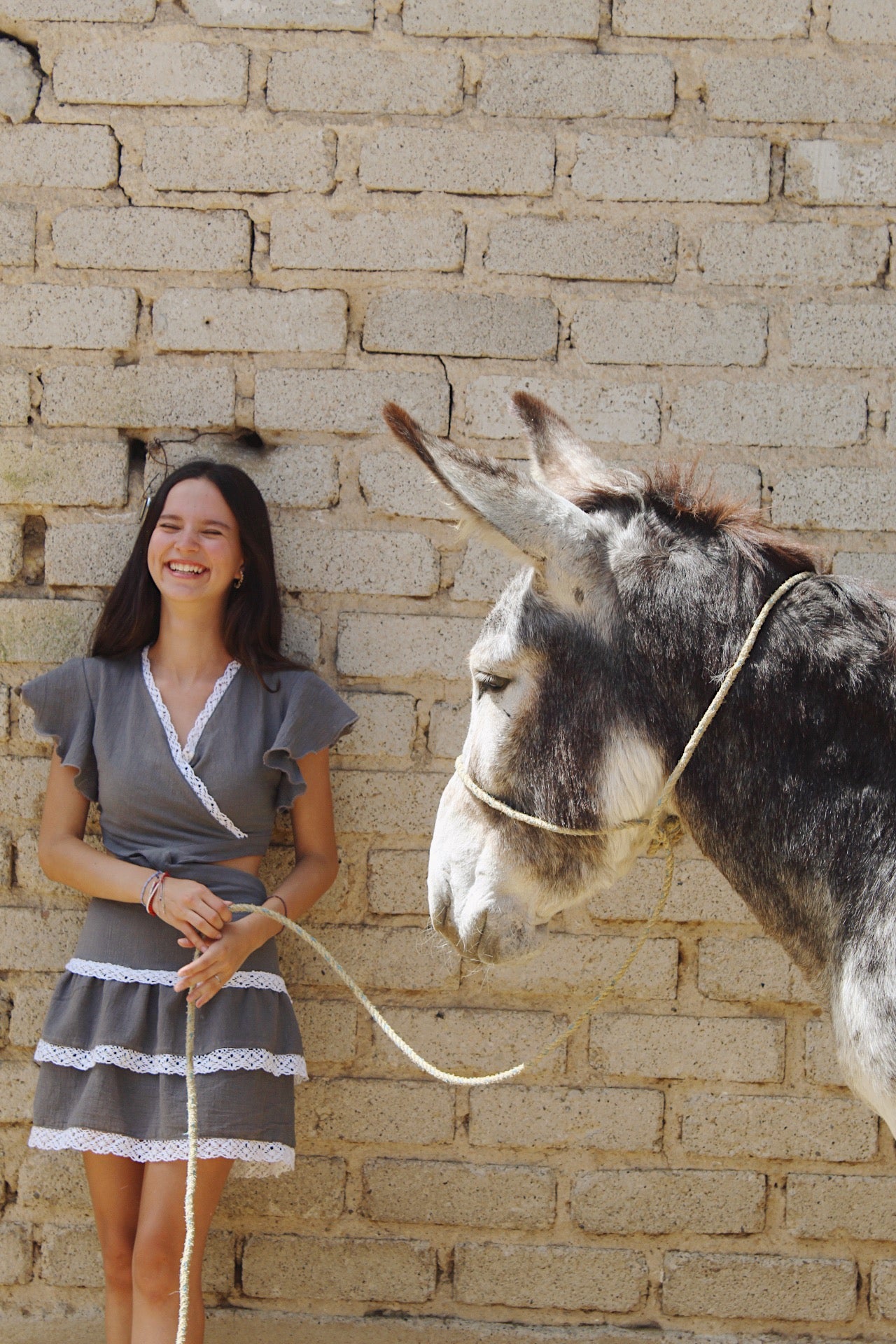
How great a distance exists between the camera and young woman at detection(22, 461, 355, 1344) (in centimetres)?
236

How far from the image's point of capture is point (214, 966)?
2.35m

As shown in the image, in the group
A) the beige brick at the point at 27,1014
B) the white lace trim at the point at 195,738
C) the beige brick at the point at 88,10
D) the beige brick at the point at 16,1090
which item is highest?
the beige brick at the point at 88,10

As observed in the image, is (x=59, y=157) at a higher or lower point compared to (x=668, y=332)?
higher

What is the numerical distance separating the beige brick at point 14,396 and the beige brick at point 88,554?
0.32 metres

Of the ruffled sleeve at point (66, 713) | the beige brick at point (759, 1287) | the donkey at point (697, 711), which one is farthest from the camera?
the beige brick at point (759, 1287)

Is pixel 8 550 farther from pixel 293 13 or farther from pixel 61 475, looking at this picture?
pixel 293 13

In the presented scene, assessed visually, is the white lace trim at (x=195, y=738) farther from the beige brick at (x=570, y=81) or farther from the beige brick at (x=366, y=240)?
the beige brick at (x=570, y=81)

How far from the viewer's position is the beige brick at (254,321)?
2.92m

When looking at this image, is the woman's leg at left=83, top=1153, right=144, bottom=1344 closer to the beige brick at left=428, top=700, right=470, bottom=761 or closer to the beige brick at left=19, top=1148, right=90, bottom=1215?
the beige brick at left=19, top=1148, right=90, bottom=1215

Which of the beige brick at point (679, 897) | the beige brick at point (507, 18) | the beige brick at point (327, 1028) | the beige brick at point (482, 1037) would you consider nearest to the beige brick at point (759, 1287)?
the beige brick at point (482, 1037)

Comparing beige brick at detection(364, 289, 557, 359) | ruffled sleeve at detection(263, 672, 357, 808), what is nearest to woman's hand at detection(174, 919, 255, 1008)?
ruffled sleeve at detection(263, 672, 357, 808)

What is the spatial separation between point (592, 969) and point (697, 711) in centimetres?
133

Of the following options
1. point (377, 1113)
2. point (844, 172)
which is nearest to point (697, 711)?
point (377, 1113)

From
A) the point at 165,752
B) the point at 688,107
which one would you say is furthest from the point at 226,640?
the point at 688,107
